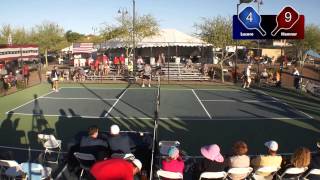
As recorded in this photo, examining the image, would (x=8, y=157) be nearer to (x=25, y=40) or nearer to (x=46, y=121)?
(x=46, y=121)

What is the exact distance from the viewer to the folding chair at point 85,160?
8.31m

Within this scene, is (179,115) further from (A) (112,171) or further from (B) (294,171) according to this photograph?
(A) (112,171)

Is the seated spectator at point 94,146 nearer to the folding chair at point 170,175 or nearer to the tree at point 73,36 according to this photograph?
the folding chair at point 170,175

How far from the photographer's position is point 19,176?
7824 millimetres

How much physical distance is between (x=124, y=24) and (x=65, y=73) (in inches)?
534

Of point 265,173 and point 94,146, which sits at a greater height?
point 94,146

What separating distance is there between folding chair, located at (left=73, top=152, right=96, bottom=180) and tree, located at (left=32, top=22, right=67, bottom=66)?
144ft

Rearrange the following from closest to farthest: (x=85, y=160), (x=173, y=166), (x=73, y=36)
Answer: (x=173, y=166), (x=85, y=160), (x=73, y=36)

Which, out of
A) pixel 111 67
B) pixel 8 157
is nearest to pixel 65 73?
pixel 111 67

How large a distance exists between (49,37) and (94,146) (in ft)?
153

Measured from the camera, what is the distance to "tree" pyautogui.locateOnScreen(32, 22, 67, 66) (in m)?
52.0
